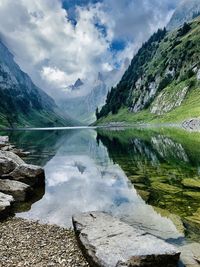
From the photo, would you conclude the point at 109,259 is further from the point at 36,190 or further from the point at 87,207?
the point at 36,190

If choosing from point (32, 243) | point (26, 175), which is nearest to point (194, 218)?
point (32, 243)

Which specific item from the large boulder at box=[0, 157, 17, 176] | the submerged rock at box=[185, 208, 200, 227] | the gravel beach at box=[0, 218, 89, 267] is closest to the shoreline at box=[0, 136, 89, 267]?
the gravel beach at box=[0, 218, 89, 267]

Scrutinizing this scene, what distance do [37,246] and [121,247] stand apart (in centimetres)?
607

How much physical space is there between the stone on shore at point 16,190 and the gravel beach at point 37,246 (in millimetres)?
7773

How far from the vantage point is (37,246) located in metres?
20.1

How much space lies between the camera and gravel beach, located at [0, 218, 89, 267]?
1778 cm

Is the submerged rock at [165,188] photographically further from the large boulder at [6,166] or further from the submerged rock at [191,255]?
the large boulder at [6,166]

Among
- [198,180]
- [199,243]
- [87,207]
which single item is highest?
A: [198,180]

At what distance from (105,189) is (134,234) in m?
18.8

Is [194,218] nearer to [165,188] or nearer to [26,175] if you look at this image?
[165,188]

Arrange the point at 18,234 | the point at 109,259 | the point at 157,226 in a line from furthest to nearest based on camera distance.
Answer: the point at 157,226 < the point at 18,234 < the point at 109,259

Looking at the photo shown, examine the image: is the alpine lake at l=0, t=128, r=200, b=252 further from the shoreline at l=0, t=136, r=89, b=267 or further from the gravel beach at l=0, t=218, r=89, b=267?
the gravel beach at l=0, t=218, r=89, b=267

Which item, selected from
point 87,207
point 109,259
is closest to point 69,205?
point 87,207

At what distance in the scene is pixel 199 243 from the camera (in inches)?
810
